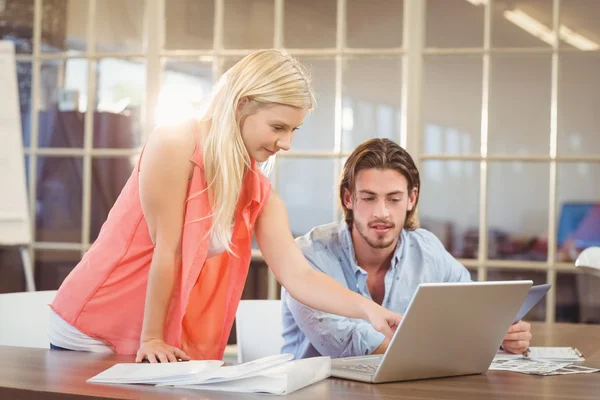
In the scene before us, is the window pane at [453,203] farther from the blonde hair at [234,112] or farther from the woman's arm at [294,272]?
the blonde hair at [234,112]

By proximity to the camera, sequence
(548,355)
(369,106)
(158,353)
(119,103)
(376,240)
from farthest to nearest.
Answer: (119,103)
(369,106)
(376,240)
(548,355)
(158,353)

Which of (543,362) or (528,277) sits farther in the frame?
(528,277)

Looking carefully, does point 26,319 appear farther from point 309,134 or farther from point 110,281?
point 309,134

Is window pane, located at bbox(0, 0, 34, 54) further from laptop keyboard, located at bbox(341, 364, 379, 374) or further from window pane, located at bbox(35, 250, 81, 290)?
laptop keyboard, located at bbox(341, 364, 379, 374)

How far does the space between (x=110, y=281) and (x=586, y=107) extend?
9.57 feet

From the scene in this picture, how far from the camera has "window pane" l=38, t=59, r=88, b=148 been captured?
15.7ft

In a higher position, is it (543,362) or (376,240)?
(376,240)

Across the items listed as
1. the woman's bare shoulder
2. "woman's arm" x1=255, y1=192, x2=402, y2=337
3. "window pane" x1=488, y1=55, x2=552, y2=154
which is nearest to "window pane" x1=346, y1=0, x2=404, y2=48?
"window pane" x1=488, y1=55, x2=552, y2=154

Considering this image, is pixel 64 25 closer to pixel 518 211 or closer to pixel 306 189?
pixel 306 189

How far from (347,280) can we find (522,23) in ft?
7.50

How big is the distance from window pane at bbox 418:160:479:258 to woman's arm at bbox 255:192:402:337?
7.81 ft

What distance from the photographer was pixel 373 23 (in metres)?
4.40

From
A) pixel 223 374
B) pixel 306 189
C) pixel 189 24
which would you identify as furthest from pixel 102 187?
pixel 223 374

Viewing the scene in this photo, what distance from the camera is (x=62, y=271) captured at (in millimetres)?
4816
